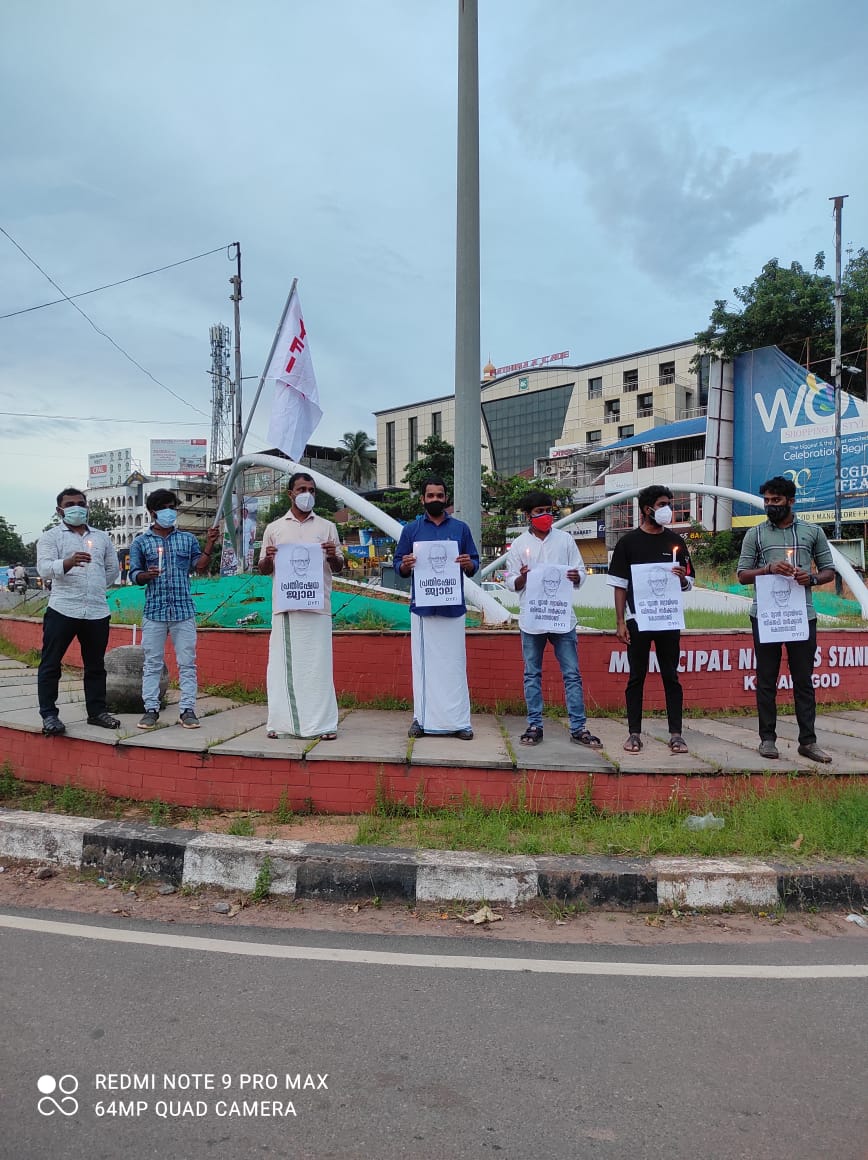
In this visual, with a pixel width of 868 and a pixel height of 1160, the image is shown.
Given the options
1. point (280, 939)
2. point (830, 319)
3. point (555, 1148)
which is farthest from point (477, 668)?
point (830, 319)

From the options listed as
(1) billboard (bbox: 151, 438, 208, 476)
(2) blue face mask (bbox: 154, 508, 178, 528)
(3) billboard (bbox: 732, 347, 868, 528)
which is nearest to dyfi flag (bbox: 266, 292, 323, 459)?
(2) blue face mask (bbox: 154, 508, 178, 528)

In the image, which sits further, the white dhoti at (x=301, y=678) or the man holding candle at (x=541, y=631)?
the man holding candle at (x=541, y=631)

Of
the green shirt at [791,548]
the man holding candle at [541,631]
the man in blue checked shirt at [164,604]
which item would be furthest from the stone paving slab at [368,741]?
the green shirt at [791,548]

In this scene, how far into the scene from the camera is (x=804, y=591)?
5.29 metres

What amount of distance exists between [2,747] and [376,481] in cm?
8002

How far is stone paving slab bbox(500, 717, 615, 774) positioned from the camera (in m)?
4.63

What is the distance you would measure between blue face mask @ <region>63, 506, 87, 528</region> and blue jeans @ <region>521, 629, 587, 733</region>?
3237 mm

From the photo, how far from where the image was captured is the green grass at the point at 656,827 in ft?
13.5

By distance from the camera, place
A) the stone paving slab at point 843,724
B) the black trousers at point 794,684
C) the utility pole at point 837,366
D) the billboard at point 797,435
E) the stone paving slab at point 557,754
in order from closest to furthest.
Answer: the stone paving slab at point 557,754
the black trousers at point 794,684
the stone paving slab at point 843,724
the utility pole at point 837,366
the billboard at point 797,435

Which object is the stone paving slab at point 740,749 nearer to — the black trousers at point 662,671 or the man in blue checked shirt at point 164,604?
the black trousers at point 662,671

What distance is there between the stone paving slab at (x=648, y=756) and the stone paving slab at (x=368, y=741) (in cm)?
97

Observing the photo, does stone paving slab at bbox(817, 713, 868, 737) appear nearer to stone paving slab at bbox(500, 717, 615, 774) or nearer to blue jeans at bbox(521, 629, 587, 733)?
stone paving slab at bbox(500, 717, 615, 774)

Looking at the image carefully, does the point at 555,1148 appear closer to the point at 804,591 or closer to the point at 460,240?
the point at 804,591

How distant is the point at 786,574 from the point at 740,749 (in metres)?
1.20
